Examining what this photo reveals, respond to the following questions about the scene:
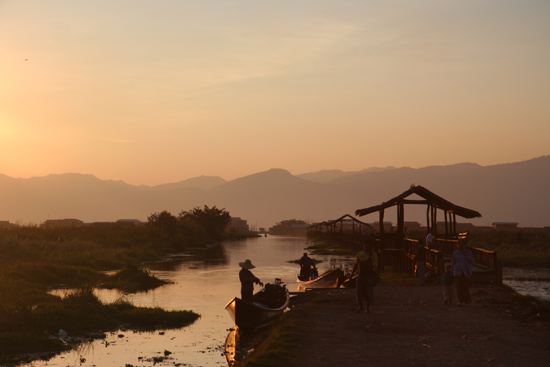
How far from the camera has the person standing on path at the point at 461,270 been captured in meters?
22.7

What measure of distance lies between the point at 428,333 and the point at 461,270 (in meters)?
5.97

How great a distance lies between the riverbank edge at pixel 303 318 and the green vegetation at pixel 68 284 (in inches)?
195

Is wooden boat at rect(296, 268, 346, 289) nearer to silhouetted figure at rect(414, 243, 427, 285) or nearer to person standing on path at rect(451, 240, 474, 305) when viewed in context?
silhouetted figure at rect(414, 243, 427, 285)

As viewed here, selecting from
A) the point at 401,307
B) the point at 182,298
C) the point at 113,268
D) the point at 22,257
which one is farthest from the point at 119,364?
the point at 113,268

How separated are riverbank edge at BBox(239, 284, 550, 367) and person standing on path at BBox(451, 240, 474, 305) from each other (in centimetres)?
97

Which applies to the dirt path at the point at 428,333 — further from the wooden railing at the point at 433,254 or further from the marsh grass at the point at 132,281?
the marsh grass at the point at 132,281

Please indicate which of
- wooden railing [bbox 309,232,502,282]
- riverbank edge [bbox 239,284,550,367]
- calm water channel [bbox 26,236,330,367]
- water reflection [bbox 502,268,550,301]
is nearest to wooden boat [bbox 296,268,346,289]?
riverbank edge [bbox 239,284,550,367]

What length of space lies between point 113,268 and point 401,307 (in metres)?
31.0

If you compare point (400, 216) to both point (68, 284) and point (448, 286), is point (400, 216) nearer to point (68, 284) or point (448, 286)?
point (448, 286)

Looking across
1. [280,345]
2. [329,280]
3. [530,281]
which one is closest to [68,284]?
[329,280]

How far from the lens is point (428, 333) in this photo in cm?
1725

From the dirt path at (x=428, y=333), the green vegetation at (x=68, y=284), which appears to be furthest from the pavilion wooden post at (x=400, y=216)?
the green vegetation at (x=68, y=284)

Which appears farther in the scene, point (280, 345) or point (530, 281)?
point (530, 281)

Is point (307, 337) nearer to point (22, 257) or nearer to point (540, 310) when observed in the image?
point (540, 310)
